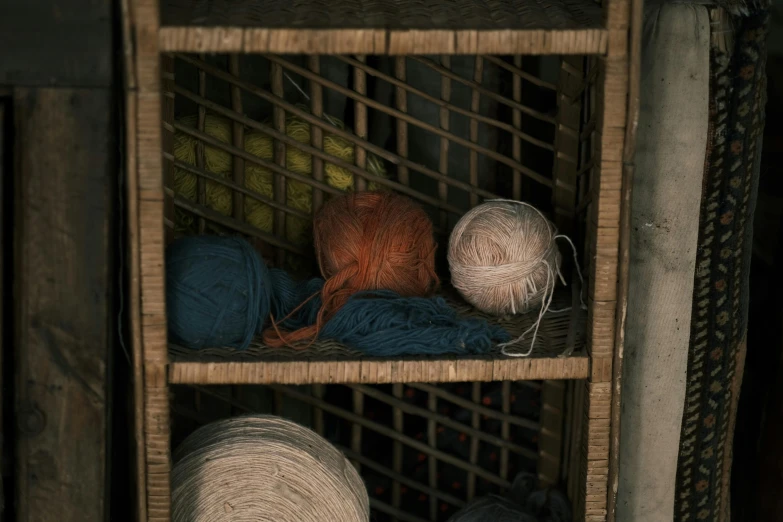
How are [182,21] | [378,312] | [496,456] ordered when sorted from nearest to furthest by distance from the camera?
[182,21]
[378,312]
[496,456]

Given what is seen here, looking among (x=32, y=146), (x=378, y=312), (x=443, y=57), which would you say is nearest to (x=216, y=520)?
(x=378, y=312)

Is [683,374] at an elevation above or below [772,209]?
below

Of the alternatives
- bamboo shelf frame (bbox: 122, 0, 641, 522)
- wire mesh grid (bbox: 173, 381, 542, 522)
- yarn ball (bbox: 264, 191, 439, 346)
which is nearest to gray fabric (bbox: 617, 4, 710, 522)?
bamboo shelf frame (bbox: 122, 0, 641, 522)

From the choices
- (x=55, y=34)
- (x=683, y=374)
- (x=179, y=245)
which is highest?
(x=55, y=34)

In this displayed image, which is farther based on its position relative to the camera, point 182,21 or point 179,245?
point 179,245

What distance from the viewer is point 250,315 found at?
4.37ft

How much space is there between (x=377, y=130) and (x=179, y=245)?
15.9 inches

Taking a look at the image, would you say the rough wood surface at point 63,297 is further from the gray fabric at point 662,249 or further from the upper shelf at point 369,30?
the gray fabric at point 662,249

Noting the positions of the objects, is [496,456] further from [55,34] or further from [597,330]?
[55,34]

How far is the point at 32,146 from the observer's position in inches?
49.3

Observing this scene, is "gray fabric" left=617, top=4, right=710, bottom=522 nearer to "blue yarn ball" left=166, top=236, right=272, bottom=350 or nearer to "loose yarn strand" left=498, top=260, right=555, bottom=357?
"loose yarn strand" left=498, top=260, right=555, bottom=357

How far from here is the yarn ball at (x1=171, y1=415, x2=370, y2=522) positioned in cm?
135

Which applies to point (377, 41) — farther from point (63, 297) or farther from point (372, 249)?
point (63, 297)

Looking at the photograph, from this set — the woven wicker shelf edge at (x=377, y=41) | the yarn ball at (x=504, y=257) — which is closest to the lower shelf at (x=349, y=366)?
the yarn ball at (x=504, y=257)
